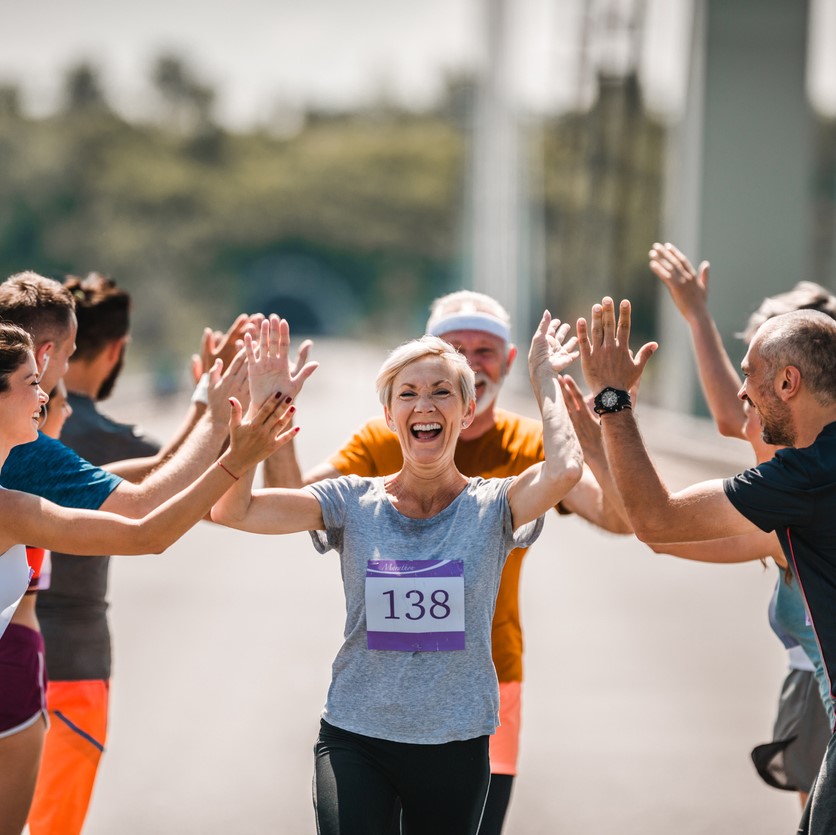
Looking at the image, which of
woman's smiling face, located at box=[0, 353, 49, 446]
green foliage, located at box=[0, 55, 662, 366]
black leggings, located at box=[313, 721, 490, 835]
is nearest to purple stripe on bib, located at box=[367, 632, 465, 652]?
black leggings, located at box=[313, 721, 490, 835]

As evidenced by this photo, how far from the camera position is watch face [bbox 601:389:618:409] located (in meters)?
3.92

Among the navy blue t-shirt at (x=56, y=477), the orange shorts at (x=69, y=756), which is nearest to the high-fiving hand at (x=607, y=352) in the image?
the navy blue t-shirt at (x=56, y=477)

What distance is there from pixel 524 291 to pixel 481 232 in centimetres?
1304

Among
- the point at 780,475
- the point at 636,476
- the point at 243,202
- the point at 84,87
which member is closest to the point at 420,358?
the point at 636,476

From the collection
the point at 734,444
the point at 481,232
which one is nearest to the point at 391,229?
the point at 481,232

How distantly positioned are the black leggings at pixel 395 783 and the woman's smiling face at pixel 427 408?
778 millimetres

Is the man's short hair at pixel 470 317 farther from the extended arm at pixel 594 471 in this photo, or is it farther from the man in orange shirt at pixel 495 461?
the extended arm at pixel 594 471

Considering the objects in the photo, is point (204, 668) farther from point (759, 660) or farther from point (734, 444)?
point (734, 444)

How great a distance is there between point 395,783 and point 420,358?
1137 mm

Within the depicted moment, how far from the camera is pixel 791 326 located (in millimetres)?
3707

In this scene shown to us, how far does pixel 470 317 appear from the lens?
479cm

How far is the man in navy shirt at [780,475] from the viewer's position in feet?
11.5

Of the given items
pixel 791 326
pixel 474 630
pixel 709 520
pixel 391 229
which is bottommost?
pixel 391 229

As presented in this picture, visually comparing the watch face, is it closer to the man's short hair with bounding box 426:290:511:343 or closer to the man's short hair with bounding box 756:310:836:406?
the man's short hair with bounding box 756:310:836:406
